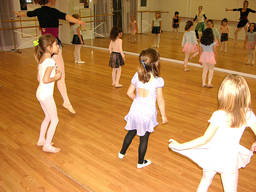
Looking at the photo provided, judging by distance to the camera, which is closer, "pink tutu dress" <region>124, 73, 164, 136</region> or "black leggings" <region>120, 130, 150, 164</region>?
"pink tutu dress" <region>124, 73, 164, 136</region>

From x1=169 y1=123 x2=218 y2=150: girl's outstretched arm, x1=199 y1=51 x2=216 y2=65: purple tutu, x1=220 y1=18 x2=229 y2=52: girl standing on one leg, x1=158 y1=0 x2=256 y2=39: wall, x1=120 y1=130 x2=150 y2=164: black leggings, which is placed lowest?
x1=120 y1=130 x2=150 y2=164: black leggings

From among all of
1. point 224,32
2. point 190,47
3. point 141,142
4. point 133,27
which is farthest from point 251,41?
point 141,142

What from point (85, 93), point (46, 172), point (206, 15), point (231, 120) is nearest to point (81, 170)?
point (46, 172)

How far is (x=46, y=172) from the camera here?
2.65 meters

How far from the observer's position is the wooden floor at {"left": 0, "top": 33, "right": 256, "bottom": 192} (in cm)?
250

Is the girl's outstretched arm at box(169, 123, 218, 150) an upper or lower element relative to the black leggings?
upper

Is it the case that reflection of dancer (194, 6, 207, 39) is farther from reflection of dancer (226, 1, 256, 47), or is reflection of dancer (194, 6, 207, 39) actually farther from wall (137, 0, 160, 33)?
wall (137, 0, 160, 33)

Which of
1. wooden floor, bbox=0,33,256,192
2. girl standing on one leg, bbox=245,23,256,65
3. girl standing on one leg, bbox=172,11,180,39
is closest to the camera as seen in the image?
wooden floor, bbox=0,33,256,192

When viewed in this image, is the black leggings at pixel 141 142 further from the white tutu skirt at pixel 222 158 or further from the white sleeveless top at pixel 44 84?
the white sleeveless top at pixel 44 84

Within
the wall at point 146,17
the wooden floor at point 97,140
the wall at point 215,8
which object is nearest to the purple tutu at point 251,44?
the wall at point 215,8

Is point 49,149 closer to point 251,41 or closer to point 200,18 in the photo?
point 251,41

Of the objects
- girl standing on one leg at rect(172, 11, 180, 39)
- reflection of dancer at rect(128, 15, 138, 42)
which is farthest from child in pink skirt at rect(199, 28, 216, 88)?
reflection of dancer at rect(128, 15, 138, 42)

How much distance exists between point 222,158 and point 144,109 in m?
0.87

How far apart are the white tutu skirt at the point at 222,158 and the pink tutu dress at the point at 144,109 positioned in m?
0.61
